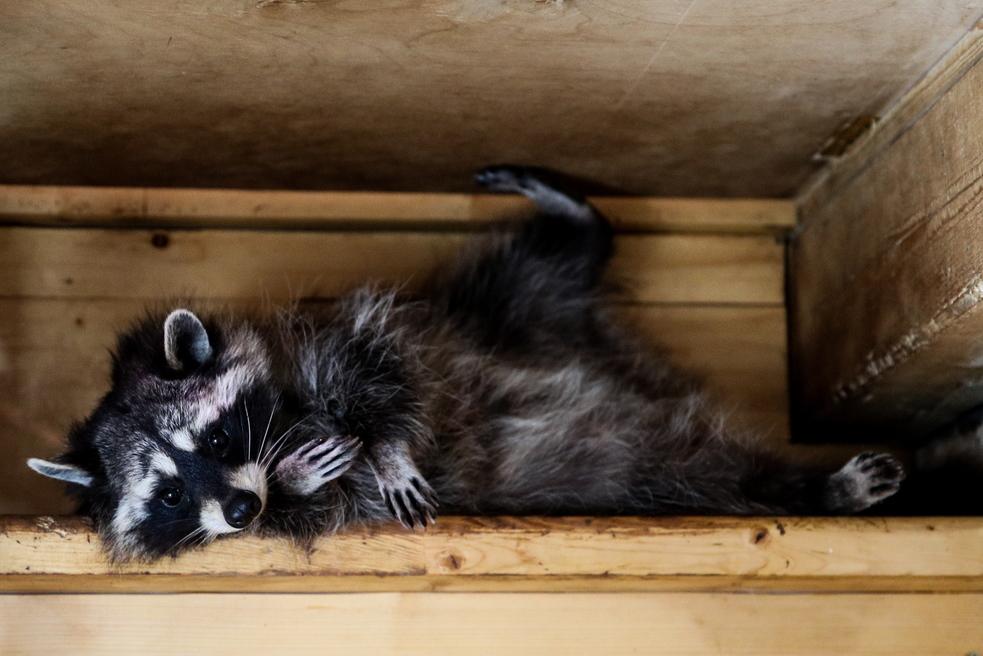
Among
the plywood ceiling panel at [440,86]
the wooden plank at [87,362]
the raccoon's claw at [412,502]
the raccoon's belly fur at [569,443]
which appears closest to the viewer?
the plywood ceiling panel at [440,86]

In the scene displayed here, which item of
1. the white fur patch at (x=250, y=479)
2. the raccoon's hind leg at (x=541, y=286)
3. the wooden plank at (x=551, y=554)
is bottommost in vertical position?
the wooden plank at (x=551, y=554)

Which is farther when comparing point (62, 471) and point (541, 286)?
point (541, 286)

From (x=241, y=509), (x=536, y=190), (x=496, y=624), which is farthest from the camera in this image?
(x=536, y=190)

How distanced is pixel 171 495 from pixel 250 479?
0.48 ft

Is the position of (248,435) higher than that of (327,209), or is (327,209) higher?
(327,209)

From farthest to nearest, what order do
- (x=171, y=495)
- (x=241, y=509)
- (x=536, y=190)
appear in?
(x=536, y=190) → (x=171, y=495) → (x=241, y=509)

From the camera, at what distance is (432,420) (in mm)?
1875

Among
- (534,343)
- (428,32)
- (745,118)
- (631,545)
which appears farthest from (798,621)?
(428,32)

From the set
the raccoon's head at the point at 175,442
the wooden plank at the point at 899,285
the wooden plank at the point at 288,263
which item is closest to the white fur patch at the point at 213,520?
the raccoon's head at the point at 175,442

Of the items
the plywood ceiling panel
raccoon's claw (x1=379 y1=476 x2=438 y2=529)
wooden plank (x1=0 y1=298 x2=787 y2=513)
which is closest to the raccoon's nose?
raccoon's claw (x1=379 y1=476 x2=438 y2=529)

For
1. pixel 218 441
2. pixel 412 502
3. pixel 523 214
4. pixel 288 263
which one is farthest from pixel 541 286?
pixel 218 441

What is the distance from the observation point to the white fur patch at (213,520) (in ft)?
→ 5.24

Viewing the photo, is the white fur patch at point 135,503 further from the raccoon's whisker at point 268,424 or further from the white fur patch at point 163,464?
the raccoon's whisker at point 268,424

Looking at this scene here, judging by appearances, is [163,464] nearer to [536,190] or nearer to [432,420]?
[432,420]
